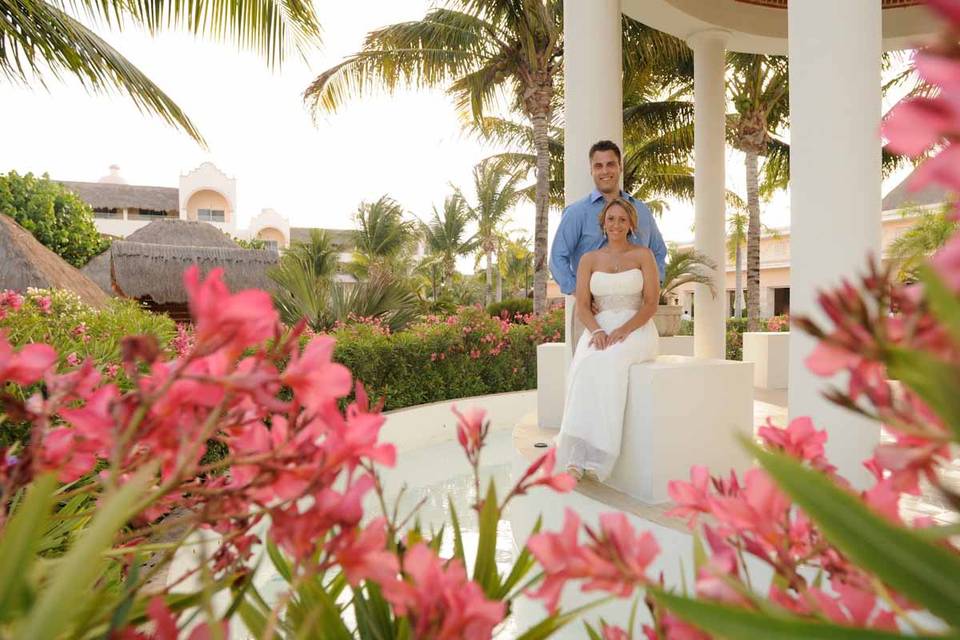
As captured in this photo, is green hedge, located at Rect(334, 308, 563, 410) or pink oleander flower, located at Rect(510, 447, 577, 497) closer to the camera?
pink oleander flower, located at Rect(510, 447, 577, 497)

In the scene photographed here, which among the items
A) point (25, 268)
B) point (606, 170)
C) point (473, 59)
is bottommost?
point (25, 268)

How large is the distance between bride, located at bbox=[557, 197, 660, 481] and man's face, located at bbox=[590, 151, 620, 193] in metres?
0.30

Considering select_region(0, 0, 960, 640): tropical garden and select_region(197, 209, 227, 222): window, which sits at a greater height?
select_region(197, 209, 227, 222): window

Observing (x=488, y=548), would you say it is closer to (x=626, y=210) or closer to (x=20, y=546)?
(x=20, y=546)

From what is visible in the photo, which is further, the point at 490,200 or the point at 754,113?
the point at 490,200

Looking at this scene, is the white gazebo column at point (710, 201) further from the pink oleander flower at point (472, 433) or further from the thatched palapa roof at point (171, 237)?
the thatched palapa roof at point (171, 237)

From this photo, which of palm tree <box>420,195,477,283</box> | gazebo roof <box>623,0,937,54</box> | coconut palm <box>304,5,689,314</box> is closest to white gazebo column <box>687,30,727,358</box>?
gazebo roof <box>623,0,937,54</box>

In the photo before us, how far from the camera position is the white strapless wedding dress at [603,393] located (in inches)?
125

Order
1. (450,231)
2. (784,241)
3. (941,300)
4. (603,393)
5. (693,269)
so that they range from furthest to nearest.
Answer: (450,231) < (784,241) < (693,269) < (603,393) < (941,300)

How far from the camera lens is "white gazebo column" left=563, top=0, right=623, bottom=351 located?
4.20 meters

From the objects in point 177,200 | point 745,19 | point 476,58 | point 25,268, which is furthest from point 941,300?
point 177,200

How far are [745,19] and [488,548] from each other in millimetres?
7177

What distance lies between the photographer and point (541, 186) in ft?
36.4

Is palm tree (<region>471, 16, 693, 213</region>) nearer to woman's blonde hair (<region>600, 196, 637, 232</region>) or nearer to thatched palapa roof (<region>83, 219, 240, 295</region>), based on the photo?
woman's blonde hair (<region>600, 196, 637, 232</region>)
